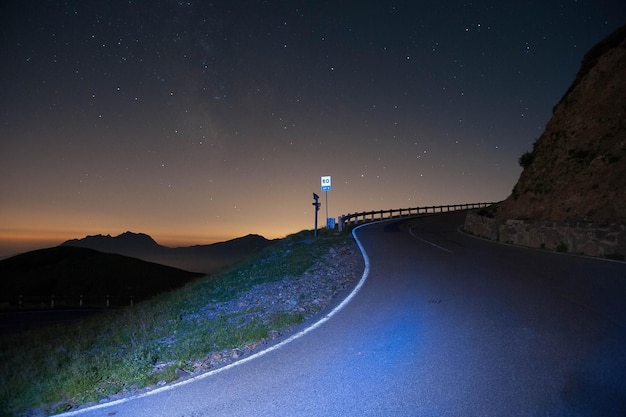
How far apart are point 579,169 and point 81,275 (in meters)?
81.9

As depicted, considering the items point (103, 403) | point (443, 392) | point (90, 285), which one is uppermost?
point (443, 392)

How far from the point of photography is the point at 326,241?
20250mm

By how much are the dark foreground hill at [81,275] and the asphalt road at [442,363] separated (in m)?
62.0

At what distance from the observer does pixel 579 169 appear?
22297mm

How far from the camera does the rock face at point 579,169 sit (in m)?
17.5

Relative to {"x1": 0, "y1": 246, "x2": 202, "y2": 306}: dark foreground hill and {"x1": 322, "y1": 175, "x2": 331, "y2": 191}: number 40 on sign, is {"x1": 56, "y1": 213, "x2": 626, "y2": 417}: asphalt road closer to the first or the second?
{"x1": 322, "y1": 175, "x2": 331, "y2": 191}: number 40 on sign

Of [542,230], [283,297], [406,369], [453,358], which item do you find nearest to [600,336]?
[453,358]

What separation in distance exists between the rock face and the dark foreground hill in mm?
55194

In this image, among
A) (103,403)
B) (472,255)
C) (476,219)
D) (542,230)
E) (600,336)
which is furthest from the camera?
(476,219)

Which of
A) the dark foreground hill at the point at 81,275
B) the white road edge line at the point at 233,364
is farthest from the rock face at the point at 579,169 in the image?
the dark foreground hill at the point at 81,275

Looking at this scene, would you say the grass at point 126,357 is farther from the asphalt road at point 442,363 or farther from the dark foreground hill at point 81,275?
the dark foreground hill at point 81,275

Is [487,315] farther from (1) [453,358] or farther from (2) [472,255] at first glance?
(2) [472,255]

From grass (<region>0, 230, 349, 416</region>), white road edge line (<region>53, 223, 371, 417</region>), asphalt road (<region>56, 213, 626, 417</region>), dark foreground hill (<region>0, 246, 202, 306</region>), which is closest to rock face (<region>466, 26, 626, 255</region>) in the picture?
asphalt road (<region>56, 213, 626, 417</region>)

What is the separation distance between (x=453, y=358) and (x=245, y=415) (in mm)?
2881
